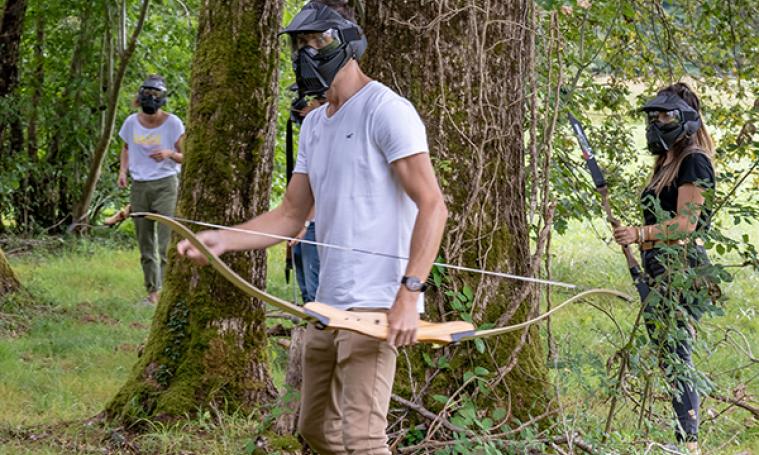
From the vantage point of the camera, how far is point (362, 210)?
422 cm

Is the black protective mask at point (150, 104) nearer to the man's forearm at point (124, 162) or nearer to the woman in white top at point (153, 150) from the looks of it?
the woman in white top at point (153, 150)

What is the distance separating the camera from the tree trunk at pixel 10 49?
1381 centimetres

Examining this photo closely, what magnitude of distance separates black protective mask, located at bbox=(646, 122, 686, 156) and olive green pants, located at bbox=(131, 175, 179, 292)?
528 cm

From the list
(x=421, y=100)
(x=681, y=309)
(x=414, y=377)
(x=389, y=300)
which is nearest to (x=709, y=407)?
(x=681, y=309)

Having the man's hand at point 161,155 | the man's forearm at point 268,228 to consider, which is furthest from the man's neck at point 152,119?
the man's forearm at point 268,228

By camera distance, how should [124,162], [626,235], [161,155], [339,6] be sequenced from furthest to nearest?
[124,162]
[161,155]
[626,235]
[339,6]

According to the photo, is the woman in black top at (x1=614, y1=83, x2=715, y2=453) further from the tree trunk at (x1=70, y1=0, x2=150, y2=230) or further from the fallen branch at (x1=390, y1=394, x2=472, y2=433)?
the tree trunk at (x1=70, y1=0, x2=150, y2=230)

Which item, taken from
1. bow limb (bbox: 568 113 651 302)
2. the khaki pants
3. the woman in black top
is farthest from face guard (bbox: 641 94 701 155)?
the khaki pants

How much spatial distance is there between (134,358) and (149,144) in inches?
92.0

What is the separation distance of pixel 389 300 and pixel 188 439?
2245 mm

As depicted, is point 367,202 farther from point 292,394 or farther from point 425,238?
point 292,394

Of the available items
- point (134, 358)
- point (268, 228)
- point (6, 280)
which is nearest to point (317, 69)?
point (268, 228)

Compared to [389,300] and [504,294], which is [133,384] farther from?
[389,300]

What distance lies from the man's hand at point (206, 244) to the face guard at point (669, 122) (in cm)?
275
